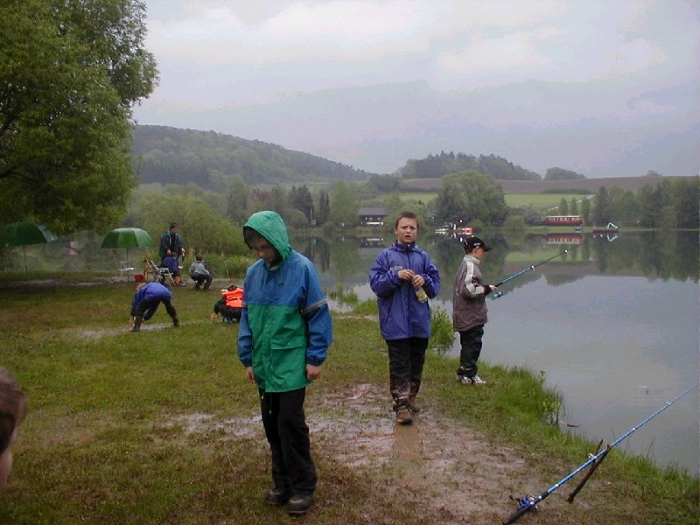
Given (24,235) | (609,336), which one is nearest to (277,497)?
(609,336)

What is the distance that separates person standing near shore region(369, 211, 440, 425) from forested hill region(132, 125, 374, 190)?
101787 millimetres

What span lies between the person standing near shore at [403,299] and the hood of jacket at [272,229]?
192 cm

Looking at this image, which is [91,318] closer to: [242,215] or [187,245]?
[187,245]

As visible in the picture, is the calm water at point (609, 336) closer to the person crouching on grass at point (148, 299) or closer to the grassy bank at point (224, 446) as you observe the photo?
the grassy bank at point (224, 446)

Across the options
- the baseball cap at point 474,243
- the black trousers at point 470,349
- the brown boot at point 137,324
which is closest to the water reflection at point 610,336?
the black trousers at point 470,349

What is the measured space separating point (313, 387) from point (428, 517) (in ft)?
11.6

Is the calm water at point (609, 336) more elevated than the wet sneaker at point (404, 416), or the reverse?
the wet sneaker at point (404, 416)

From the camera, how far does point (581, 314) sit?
1602cm

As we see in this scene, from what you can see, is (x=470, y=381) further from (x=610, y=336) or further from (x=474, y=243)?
(x=610, y=336)

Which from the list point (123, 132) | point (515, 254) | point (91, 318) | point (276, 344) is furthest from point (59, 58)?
point (515, 254)

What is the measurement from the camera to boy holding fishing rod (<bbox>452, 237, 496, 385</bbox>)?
7527 mm

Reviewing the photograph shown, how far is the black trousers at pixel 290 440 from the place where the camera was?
4.34m

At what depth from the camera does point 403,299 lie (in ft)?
20.5

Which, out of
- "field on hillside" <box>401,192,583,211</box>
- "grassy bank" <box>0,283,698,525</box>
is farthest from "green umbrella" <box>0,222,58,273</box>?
"field on hillside" <box>401,192,583,211</box>
